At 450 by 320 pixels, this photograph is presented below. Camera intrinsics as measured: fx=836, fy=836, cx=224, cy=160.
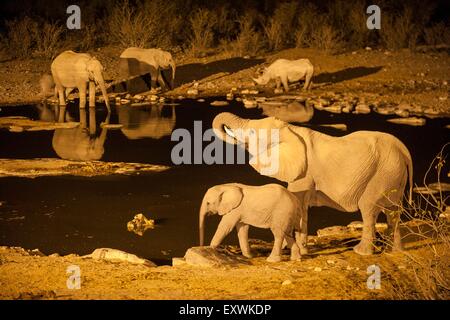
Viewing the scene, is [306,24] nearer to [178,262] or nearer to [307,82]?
[307,82]

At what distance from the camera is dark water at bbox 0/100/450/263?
7617 mm

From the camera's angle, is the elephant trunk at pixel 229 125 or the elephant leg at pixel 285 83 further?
the elephant leg at pixel 285 83

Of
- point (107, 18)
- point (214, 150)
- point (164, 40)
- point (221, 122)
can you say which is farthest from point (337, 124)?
point (107, 18)

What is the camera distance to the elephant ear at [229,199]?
6.82m

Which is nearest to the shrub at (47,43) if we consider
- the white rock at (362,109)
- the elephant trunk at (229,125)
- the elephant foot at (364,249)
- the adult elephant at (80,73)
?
the adult elephant at (80,73)

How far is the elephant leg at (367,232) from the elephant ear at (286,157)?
2.13 ft

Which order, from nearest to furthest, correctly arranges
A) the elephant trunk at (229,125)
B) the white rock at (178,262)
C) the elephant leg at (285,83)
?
the white rock at (178,262), the elephant trunk at (229,125), the elephant leg at (285,83)

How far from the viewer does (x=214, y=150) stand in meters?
12.0

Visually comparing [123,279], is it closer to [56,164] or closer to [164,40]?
[56,164]

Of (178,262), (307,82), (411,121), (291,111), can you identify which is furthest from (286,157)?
(307,82)

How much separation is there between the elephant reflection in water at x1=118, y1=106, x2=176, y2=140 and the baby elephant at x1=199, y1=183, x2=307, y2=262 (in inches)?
251

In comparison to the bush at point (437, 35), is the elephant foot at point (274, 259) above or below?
below

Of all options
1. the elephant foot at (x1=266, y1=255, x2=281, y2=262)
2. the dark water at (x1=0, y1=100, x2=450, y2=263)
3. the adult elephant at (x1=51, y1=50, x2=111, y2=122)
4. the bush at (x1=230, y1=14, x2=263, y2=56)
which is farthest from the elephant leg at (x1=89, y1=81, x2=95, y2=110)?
the elephant foot at (x1=266, y1=255, x2=281, y2=262)

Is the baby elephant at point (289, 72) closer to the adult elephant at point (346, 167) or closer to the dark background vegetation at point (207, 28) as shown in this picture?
the dark background vegetation at point (207, 28)
